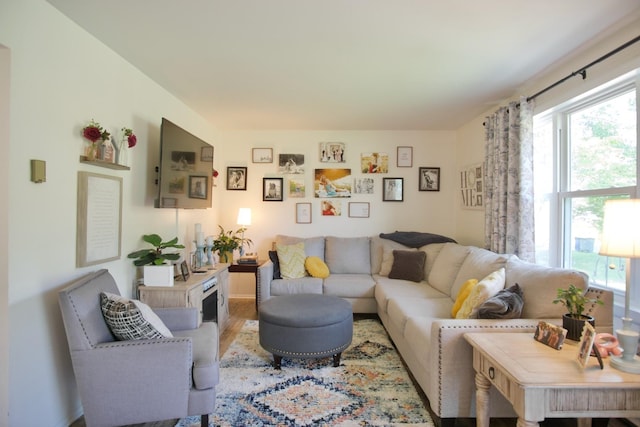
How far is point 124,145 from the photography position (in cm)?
243

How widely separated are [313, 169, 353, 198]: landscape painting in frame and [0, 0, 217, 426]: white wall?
8.89 ft

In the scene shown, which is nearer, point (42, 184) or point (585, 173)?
point (42, 184)

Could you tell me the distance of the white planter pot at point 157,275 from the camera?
8.04 ft

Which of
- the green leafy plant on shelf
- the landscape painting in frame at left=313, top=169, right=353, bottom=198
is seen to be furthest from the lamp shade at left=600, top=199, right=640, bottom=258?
the landscape painting in frame at left=313, top=169, right=353, bottom=198

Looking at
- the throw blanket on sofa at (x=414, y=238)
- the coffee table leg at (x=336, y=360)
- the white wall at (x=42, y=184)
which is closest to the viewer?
the white wall at (x=42, y=184)

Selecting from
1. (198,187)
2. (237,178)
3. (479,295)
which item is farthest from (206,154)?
(479,295)

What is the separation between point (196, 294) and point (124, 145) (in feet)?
4.27

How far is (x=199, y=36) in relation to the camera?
2057 millimetres

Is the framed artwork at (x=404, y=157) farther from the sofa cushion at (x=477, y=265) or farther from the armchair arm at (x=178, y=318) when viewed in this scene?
the armchair arm at (x=178, y=318)

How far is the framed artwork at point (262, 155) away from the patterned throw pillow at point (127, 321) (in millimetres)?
3080

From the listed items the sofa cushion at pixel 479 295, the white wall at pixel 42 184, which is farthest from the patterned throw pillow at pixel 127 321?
the sofa cushion at pixel 479 295

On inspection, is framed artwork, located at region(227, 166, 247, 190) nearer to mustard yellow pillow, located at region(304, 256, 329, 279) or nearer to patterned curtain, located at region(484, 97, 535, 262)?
mustard yellow pillow, located at region(304, 256, 329, 279)

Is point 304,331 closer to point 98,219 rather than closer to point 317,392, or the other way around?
point 317,392

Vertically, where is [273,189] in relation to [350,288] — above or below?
above
